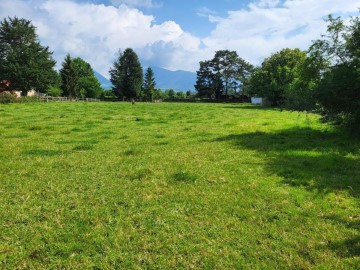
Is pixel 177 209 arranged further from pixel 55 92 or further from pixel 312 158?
pixel 55 92

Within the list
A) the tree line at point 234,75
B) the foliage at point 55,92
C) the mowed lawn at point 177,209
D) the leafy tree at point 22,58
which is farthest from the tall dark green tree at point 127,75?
the mowed lawn at point 177,209

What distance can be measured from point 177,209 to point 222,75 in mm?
122971

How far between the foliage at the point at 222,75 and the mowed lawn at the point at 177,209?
11459cm

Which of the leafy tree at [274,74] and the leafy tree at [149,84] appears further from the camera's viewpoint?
the leafy tree at [149,84]

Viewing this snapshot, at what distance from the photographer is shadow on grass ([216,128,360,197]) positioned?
28.3 ft

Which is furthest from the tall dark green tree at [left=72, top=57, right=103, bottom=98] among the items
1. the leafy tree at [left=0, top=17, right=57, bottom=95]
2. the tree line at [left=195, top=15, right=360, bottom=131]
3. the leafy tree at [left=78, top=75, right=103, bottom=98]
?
the tree line at [left=195, top=15, right=360, bottom=131]

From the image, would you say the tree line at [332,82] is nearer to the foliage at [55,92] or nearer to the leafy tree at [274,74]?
the leafy tree at [274,74]

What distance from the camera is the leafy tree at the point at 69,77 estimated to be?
94188 mm

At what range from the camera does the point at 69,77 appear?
93.9m

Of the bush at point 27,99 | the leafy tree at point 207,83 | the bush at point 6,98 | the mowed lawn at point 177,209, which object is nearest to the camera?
the mowed lawn at point 177,209

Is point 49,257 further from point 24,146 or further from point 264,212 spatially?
point 24,146

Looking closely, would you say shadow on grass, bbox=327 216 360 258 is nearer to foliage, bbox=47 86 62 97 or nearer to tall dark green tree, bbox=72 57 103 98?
foliage, bbox=47 86 62 97

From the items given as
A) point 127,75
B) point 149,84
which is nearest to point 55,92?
point 127,75

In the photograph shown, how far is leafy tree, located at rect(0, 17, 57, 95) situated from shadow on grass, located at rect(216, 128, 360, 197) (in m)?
66.6
